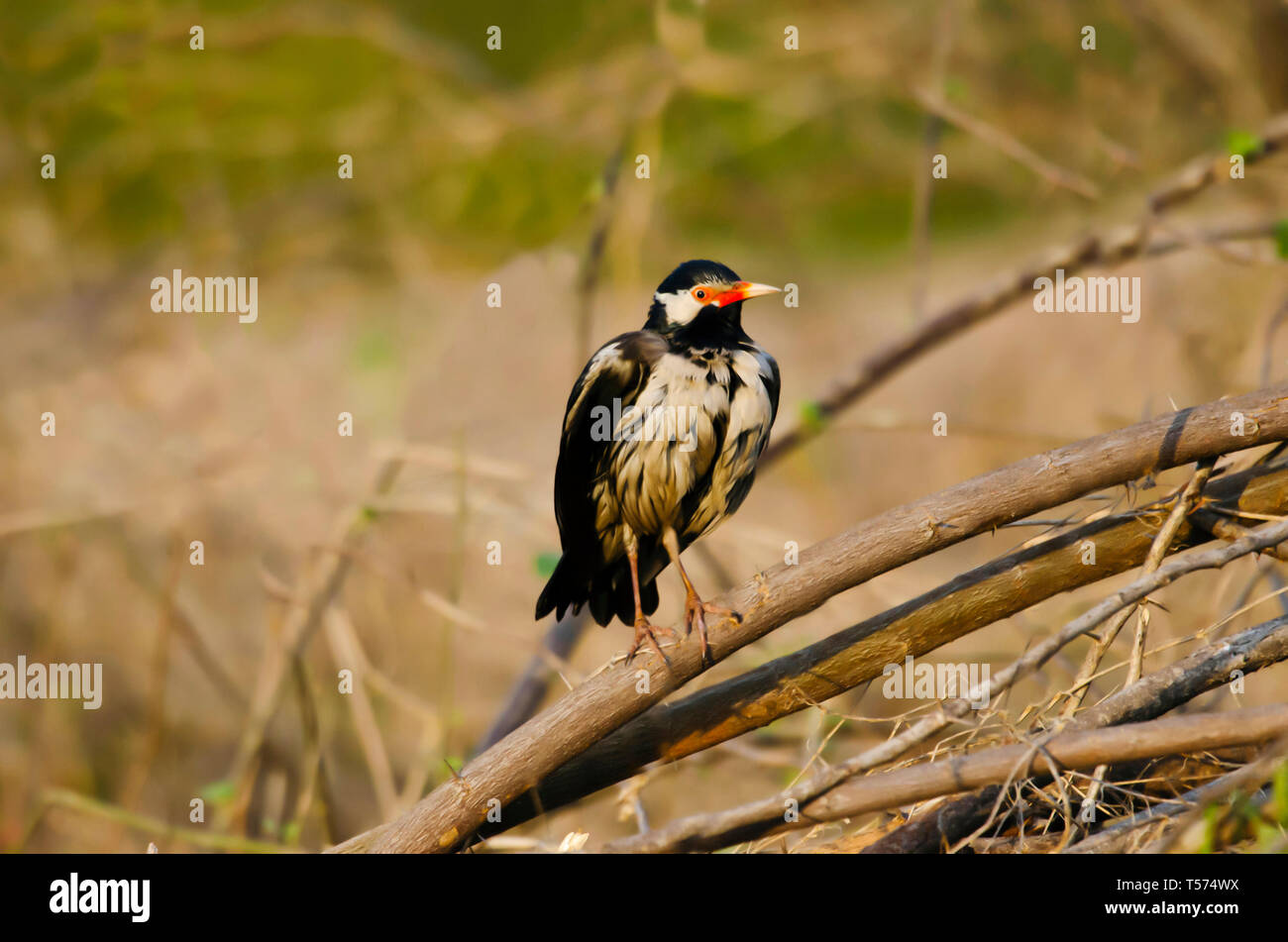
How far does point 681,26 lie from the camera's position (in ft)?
15.6

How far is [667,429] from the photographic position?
2.47 metres

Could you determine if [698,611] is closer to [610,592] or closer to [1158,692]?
[610,592]

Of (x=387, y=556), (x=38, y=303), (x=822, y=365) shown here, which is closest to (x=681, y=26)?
(x=822, y=365)

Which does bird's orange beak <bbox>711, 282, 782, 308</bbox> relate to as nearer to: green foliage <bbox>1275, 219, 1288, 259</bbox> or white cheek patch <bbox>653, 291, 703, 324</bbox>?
white cheek patch <bbox>653, 291, 703, 324</bbox>

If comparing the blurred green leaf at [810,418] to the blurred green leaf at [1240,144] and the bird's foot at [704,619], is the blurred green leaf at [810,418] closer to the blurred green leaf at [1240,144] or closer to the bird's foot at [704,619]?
the blurred green leaf at [1240,144]

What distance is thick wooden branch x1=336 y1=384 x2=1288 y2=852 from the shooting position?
6.18 feet

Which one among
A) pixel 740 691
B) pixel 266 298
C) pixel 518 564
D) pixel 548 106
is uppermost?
pixel 548 106

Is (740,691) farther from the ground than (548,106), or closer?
closer

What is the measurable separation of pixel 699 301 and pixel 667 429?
325 mm

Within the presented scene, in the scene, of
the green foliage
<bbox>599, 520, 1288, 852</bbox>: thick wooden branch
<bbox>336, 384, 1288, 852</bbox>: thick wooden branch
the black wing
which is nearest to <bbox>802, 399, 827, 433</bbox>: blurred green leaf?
the black wing

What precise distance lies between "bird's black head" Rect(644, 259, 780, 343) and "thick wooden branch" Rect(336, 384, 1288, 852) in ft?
2.61

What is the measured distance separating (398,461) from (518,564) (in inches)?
40.6

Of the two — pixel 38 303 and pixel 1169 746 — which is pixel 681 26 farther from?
pixel 38 303

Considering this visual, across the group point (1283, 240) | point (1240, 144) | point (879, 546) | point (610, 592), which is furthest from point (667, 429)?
point (1240, 144)
